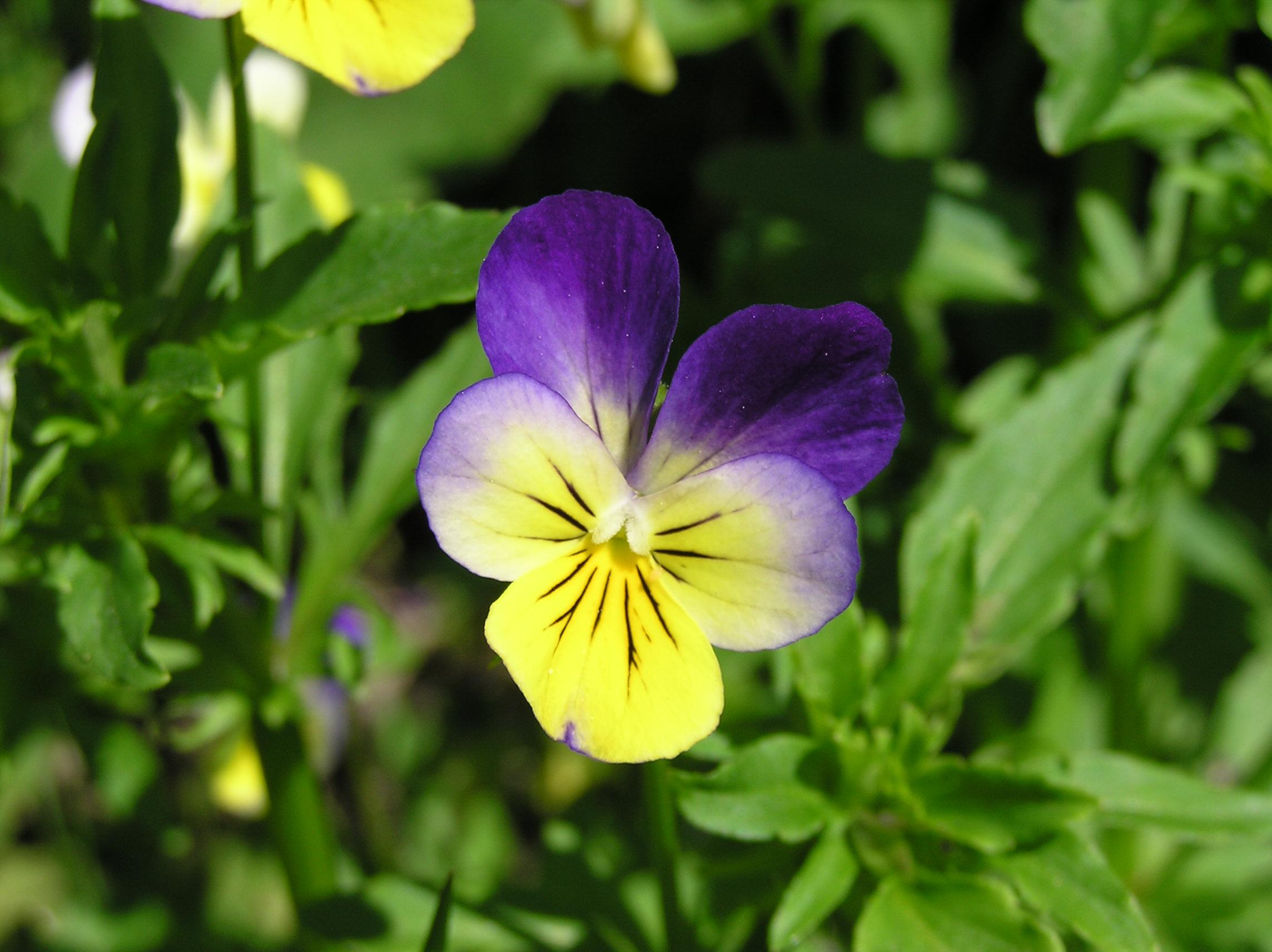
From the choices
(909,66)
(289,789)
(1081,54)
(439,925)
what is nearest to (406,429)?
(289,789)

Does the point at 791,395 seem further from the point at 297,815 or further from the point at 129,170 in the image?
the point at 297,815

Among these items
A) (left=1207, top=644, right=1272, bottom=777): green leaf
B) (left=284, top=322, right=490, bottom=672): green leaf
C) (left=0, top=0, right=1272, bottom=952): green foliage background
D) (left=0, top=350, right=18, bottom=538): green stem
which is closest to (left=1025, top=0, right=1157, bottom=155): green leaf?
(left=0, top=0, right=1272, bottom=952): green foliage background

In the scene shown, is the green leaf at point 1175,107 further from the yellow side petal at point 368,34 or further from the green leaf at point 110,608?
the green leaf at point 110,608

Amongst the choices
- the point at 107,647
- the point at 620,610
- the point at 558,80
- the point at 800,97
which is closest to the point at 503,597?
the point at 620,610

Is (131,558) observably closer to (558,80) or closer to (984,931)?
(984,931)

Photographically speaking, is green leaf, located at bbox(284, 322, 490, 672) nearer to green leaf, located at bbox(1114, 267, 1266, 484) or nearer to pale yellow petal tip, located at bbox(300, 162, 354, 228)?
pale yellow petal tip, located at bbox(300, 162, 354, 228)
